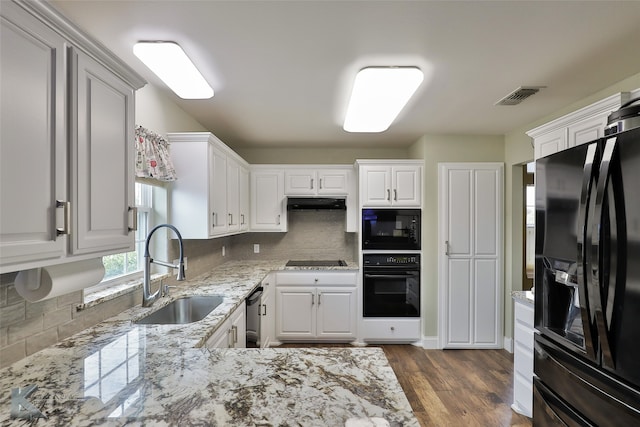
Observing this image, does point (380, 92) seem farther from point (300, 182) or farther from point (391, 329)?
point (391, 329)

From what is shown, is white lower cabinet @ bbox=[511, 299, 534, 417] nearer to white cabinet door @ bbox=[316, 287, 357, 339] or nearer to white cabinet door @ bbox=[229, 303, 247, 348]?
white cabinet door @ bbox=[316, 287, 357, 339]

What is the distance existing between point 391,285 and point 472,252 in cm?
98

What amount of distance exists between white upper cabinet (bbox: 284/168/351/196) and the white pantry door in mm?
1169

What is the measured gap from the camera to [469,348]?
3.49 metres

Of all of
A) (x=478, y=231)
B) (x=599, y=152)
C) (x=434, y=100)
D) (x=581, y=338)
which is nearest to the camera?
(x=599, y=152)

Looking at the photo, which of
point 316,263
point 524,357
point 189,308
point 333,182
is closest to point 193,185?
point 189,308

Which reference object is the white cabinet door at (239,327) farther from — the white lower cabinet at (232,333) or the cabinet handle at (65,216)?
the cabinet handle at (65,216)

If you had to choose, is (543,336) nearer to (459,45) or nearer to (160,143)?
(459,45)

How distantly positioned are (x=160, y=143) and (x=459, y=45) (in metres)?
2.06

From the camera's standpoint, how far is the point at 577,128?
1842 mm

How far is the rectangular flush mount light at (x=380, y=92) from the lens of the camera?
1.84m

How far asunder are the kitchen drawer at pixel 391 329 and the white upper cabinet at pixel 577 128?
227 centimetres

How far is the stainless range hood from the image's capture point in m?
3.87

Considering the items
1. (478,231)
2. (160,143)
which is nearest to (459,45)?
(160,143)
